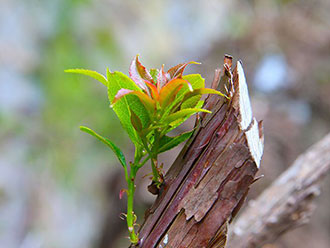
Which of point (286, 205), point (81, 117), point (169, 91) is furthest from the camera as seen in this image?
point (81, 117)


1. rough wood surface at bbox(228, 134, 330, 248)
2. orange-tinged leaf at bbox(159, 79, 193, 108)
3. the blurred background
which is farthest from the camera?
the blurred background

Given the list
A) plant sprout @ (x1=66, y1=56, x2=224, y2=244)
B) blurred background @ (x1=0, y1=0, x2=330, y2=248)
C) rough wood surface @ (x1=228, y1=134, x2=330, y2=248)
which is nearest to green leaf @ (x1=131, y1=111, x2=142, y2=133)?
plant sprout @ (x1=66, y1=56, x2=224, y2=244)

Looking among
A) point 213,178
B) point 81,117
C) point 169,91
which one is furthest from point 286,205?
point 81,117

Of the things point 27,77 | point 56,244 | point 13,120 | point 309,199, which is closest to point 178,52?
point 27,77

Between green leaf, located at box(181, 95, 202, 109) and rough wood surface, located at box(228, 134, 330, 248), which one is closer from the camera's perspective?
green leaf, located at box(181, 95, 202, 109)

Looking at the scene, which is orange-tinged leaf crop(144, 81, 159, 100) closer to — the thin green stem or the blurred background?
the thin green stem

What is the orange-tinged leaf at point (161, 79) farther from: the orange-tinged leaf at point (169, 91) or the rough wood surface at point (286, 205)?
the rough wood surface at point (286, 205)

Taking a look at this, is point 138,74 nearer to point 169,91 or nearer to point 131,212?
point 169,91
